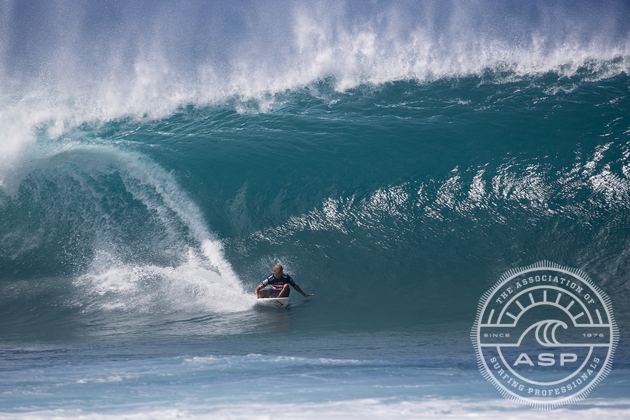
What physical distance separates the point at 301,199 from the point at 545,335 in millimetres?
6641

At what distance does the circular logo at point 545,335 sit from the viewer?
219 inches

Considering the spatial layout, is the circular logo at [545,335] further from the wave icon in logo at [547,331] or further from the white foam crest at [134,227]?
the white foam crest at [134,227]

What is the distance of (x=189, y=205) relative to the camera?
12750mm

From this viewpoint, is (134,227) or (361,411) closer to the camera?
(361,411)

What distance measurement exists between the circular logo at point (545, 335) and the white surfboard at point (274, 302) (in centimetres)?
329

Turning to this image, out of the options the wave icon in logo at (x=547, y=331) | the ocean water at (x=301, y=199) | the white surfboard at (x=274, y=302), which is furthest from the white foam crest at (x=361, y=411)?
the white surfboard at (x=274, y=302)

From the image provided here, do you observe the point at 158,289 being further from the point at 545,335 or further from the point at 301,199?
the point at 545,335

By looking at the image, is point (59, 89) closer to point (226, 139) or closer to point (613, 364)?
point (226, 139)

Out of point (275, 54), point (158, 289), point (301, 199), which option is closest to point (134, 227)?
point (158, 289)

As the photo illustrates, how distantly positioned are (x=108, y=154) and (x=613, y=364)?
42.0ft

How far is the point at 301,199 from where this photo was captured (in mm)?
12695

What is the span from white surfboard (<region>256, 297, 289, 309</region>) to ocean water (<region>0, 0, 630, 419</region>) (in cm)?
25

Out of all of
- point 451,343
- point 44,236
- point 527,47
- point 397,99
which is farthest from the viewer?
point 527,47

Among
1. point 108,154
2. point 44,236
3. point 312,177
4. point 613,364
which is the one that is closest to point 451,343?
point 613,364
